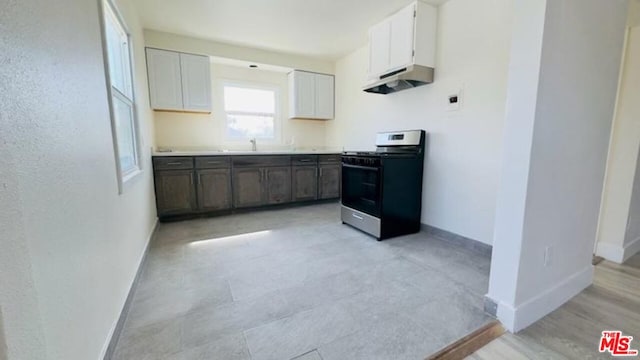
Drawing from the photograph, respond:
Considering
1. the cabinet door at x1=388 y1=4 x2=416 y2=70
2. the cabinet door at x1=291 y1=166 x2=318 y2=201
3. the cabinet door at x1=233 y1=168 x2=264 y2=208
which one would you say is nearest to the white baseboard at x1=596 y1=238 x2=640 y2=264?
the cabinet door at x1=388 y1=4 x2=416 y2=70

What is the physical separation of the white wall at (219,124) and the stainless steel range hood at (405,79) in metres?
1.90

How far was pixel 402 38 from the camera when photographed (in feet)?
9.52

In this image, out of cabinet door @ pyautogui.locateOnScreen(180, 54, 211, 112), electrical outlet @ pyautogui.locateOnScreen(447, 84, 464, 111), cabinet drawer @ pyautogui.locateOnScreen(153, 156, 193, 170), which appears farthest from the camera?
cabinet door @ pyautogui.locateOnScreen(180, 54, 211, 112)

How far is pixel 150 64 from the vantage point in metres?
3.49

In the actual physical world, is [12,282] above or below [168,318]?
above

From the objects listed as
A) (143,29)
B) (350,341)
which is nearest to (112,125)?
(350,341)

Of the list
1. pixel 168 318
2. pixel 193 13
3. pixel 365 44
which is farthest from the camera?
pixel 365 44

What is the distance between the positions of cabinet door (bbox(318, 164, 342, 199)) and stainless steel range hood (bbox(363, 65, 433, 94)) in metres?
1.57

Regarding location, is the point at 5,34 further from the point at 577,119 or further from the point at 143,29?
the point at 143,29

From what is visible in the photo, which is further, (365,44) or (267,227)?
(365,44)

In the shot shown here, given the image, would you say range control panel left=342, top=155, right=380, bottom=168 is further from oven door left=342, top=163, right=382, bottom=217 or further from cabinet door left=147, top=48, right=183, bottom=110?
Answer: cabinet door left=147, top=48, right=183, bottom=110

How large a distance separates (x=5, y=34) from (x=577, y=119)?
2.51 metres

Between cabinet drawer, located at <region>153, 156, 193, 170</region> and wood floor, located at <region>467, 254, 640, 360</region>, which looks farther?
cabinet drawer, located at <region>153, 156, 193, 170</region>
